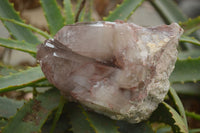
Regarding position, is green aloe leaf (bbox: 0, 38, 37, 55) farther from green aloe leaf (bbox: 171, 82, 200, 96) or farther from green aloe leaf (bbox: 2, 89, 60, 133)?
green aloe leaf (bbox: 171, 82, 200, 96)

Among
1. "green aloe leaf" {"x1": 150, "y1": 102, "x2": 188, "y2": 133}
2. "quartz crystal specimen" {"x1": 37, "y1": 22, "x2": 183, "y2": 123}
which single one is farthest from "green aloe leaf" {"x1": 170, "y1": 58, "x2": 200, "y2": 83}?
"quartz crystal specimen" {"x1": 37, "y1": 22, "x2": 183, "y2": 123}

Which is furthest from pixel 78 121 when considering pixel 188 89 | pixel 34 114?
pixel 188 89

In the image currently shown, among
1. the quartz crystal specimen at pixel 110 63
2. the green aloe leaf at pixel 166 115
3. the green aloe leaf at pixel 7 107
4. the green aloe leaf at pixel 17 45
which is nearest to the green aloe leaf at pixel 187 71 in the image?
the green aloe leaf at pixel 166 115

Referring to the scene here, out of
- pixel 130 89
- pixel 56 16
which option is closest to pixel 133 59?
pixel 130 89

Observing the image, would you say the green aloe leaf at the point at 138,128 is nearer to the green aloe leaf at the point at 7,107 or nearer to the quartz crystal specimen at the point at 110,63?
the quartz crystal specimen at the point at 110,63

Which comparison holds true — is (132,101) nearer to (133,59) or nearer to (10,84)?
(133,59)

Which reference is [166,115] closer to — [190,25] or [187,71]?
[187,71]
